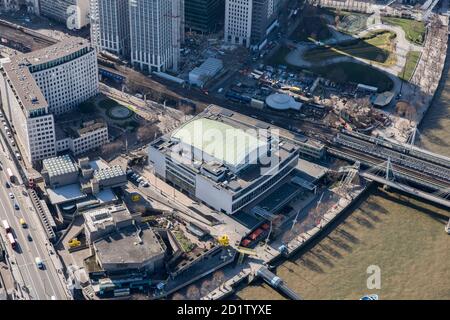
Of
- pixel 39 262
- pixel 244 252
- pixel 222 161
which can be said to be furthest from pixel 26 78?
pixel 244 252

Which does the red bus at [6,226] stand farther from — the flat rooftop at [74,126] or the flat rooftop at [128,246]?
the flat rooftop at [74,126]

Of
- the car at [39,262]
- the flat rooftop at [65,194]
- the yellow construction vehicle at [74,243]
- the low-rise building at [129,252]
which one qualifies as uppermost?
the flat rooftop at [65,194]

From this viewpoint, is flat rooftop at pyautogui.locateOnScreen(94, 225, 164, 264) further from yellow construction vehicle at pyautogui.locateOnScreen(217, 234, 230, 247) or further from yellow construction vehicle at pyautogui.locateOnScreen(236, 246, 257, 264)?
yellow construction vehicle at pyautogui.locateOnScreen(236, 246, 257, 264)

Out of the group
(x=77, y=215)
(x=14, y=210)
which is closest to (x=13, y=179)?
(x=14, y=210)

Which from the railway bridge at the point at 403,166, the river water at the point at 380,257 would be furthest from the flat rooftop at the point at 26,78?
the railway bridge at the point at 403,166

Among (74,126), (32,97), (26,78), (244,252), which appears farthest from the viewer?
(74,126)

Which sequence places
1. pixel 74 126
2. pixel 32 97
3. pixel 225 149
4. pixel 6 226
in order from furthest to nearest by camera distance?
1. pixel 74 126
2. pixel 32 97
3. pixel 225 149
4. pixel 6 226

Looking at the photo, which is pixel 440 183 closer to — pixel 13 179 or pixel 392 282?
pixel 392 282

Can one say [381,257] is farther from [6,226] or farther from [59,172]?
[6,226]
